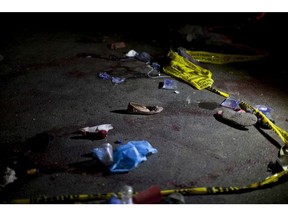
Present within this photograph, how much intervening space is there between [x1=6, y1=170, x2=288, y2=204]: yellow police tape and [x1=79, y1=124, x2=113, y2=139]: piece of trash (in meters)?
0.97

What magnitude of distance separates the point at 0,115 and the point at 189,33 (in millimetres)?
5247

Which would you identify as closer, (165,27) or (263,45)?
(263,45)

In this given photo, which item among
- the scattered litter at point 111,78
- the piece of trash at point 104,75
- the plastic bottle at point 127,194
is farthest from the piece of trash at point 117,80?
the plastic bottle at point 127,194

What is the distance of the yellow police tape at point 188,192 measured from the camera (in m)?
2.80

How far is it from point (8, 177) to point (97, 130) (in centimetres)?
124

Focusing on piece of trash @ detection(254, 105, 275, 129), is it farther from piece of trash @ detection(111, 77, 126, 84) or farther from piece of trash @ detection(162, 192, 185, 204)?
piece of trash @ detection(111, 77, 126, 84)

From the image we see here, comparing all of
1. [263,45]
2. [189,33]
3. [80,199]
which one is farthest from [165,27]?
[80,199]

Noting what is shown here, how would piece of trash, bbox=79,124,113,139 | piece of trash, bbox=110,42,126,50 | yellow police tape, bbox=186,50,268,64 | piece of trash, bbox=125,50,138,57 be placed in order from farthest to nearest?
piece of trash, bbox=110,42,126,50 < piece of trash, bbox=125,50,138,57 < yellow police tape, bbox=186,50,268,64 < piece of trash, bbox=79,124,113,139

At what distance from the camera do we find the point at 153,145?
3.63 m

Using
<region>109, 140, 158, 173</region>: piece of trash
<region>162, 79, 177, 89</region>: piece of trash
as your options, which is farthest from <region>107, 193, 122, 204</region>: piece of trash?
<region>162, 79, 177, 89</region>: piece of trash

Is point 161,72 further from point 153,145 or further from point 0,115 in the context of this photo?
point 0,115

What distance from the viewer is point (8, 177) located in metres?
3.03

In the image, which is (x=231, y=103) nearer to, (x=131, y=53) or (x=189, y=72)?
(x=189, y=72)

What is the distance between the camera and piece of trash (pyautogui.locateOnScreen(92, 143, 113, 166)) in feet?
10.6
